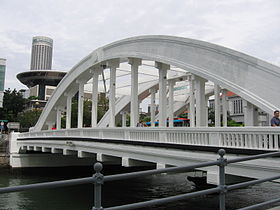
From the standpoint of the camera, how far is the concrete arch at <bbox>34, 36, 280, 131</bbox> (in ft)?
31.6

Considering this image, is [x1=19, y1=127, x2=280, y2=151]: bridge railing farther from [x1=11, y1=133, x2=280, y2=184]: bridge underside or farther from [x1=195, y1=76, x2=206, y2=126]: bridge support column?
[x1=195, y1=76, x2=206, y2=126]: bridge support column

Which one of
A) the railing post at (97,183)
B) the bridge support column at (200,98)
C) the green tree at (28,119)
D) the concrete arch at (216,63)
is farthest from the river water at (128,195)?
the green tree at (28,119)

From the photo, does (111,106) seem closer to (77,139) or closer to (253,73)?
(77,139)

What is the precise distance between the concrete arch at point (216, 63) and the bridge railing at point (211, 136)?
2.25 m

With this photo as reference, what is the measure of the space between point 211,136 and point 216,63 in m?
4.28

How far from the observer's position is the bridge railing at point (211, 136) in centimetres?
649

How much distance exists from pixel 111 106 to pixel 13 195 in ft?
24.5

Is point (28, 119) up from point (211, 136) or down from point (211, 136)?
up

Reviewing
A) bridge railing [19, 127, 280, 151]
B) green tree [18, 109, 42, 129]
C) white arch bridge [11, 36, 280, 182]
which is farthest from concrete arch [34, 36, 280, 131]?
green tree [18, 109, 42, 129]

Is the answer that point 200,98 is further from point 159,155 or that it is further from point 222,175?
point 222,175

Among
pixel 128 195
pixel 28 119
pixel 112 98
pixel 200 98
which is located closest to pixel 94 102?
pixel 112 98

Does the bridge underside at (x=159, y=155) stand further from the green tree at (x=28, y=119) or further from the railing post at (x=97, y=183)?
the green tree at (x=28, y=119)

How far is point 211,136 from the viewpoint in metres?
7.84

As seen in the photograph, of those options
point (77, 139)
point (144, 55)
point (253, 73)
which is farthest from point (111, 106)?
point (253, 73)
